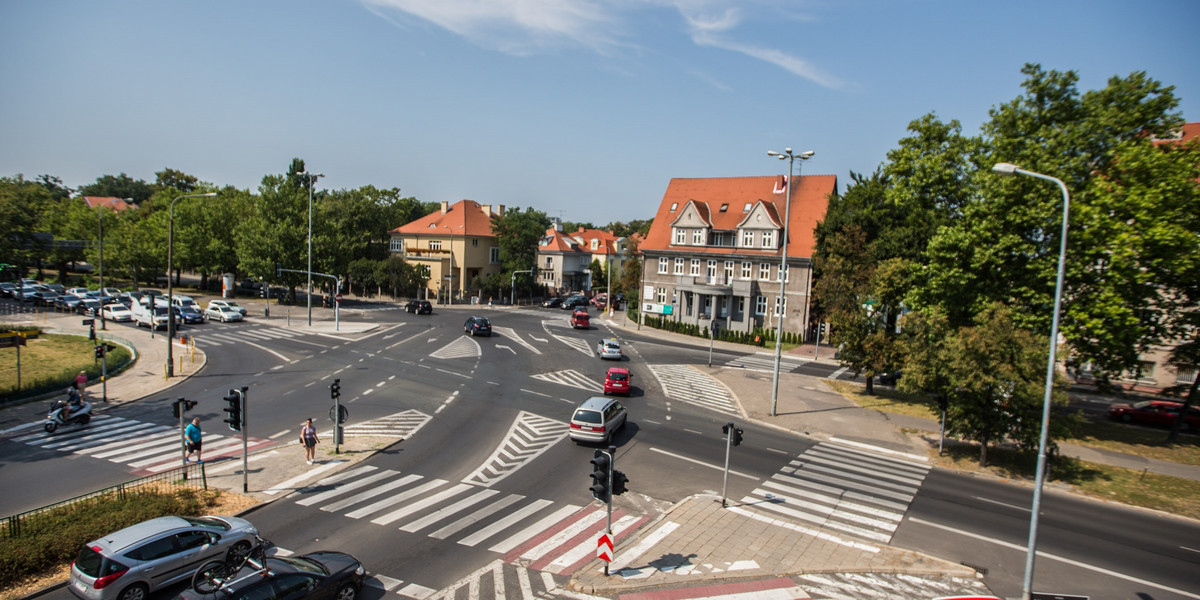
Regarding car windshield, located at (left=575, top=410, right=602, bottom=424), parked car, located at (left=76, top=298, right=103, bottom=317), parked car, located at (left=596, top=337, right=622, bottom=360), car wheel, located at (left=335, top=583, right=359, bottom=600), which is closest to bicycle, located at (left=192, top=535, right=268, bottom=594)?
car wheel, located at (left=335, top=583, right=359, bottom=600)

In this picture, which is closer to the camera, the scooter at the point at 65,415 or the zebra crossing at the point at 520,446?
the zebra crossing at the point at 520,446

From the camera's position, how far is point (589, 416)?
23484mm

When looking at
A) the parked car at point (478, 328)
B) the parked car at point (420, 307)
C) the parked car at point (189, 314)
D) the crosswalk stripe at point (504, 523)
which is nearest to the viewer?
the crosswalk stripe at point (504, 523)

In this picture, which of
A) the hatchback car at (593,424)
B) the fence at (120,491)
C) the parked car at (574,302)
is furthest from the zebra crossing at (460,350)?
the parked car at (574,302)

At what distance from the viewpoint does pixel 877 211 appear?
48625mm

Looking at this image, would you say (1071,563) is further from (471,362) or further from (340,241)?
(340,241)

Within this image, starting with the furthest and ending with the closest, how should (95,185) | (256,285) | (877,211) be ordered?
(95,185), (256,285), (877,211)

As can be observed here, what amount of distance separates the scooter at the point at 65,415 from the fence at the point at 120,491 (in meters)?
8.56

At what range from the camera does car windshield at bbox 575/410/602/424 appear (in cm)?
2336

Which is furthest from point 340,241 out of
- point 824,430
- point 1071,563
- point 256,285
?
point 1071,563

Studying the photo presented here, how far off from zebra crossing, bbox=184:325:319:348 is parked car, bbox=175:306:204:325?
7.62 ft

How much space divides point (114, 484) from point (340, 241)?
55804mm

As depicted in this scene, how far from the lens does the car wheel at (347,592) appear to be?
1158 centimetres

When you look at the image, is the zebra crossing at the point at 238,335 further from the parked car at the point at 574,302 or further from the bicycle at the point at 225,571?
the bicycle at the point at 225,571
